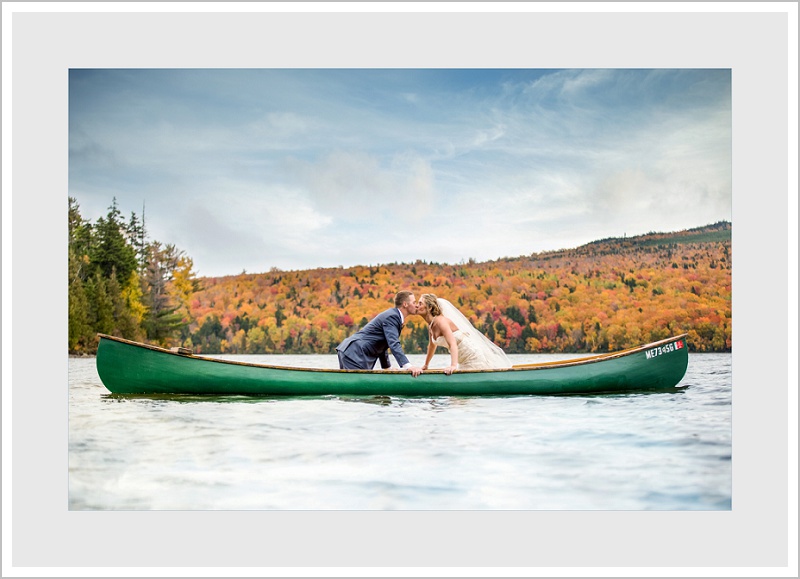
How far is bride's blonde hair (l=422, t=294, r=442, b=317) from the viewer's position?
589 centimetres

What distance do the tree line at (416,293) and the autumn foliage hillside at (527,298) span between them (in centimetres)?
2

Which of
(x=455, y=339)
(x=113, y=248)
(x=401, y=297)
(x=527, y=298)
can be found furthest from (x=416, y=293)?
(x=113, y=248)

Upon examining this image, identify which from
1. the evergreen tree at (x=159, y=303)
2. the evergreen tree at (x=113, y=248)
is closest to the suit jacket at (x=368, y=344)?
the evergreen tree at (x=113, y=248)

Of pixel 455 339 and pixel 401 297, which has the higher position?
pixel 401 297

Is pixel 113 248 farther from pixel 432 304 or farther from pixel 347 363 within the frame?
pixel 432 304

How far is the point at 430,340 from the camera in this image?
6195 millimetres

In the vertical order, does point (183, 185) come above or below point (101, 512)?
above

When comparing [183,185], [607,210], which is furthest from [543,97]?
[183,185]

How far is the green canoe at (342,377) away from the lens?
593 centimetres

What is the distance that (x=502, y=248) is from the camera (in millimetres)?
8430

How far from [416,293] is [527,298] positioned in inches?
57.9
